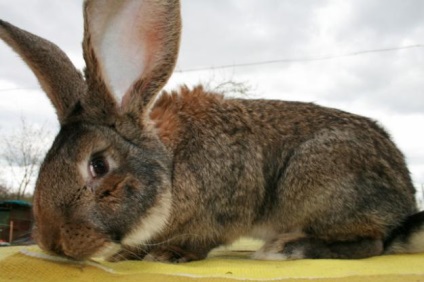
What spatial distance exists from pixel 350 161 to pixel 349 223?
1.23ft

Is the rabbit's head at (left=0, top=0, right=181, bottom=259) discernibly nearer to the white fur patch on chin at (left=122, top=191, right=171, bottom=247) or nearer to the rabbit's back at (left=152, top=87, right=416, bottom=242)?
the white fur patch on chin at (left=122, top=191, right=171, bottom=247)

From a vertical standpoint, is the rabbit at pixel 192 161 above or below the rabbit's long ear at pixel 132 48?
below

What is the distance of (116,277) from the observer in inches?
91.2

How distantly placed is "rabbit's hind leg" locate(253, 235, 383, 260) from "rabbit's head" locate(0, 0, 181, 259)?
0.68 metres

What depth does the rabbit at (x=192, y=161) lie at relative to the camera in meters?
2.75

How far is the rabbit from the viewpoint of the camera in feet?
9.03

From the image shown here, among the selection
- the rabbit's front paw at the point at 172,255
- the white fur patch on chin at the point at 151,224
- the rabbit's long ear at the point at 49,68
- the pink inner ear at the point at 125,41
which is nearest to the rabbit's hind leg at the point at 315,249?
the rabbit's front paw at the point at 172,255

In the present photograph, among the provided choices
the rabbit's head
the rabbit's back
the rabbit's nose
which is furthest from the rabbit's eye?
the rabbit's back

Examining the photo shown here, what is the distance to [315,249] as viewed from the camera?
10.3 feet

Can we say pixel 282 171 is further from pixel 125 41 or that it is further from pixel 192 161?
pixel 125 41

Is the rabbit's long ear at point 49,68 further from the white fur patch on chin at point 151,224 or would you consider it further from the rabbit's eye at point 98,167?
the white fur patch on chin at point 151,224

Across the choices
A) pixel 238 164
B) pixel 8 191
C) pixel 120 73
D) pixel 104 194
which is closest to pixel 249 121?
pixel 238 164

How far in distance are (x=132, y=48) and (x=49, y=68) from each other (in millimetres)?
500

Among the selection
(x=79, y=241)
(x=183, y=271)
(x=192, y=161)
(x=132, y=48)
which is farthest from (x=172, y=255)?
(x=132, y=48)
